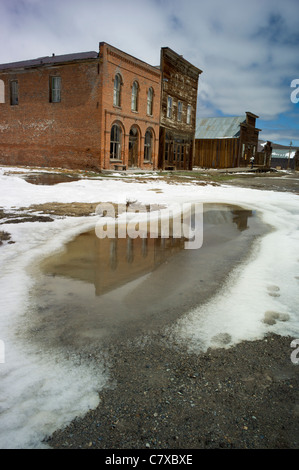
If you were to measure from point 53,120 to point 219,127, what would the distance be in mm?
22104

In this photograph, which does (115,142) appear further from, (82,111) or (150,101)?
(150,101)

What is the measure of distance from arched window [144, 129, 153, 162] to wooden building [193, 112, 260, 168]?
14.5 metres

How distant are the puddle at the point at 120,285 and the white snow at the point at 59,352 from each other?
0.51 ft

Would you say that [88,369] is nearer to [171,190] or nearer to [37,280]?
[37,280]

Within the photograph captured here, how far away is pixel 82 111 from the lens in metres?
19.2

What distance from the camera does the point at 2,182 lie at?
33.2 ft

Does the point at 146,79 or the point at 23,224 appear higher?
the point at 146,79

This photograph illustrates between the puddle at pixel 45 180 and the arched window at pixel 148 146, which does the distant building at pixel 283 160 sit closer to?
the arched window at pixel 148 146

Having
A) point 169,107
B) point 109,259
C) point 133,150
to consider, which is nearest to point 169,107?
point 169,107

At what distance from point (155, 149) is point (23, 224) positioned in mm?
19294

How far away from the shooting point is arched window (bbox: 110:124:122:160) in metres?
20.4

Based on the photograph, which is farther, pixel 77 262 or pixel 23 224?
pixel 23 224

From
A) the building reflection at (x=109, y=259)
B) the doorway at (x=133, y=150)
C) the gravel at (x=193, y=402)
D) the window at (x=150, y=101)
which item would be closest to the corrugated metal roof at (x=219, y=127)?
the window at (x=150, y=101)
